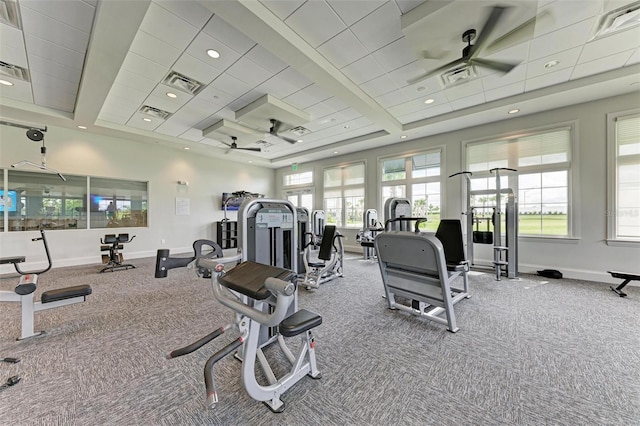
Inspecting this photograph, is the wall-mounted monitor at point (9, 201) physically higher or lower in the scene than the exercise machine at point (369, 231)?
higher

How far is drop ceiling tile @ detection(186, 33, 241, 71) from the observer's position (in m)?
2.94

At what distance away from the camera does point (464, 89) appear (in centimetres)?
413

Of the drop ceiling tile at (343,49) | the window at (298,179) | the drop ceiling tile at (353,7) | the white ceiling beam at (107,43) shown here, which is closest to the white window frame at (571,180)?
the drop ceiling tile at (343,49)

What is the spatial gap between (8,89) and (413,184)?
8.33 metres

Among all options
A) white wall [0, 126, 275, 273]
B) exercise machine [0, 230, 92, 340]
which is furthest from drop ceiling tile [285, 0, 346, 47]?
white wall [0, 126, 275, 273]

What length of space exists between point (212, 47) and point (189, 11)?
Result: 0.54 metres

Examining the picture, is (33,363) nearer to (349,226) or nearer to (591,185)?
(349,226)

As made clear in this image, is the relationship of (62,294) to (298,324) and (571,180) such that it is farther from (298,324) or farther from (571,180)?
(571,180)

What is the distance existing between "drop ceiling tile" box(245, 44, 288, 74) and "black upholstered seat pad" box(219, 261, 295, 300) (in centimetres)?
293

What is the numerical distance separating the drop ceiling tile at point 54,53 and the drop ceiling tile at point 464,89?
5598mm

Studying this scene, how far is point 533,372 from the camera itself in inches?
74.0

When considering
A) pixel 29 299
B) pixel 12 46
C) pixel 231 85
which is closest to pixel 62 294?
pixel 29 299

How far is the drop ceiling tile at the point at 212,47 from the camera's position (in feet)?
9.65

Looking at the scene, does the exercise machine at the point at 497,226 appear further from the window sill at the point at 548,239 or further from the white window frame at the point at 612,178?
the white window frame at the point at 612,178
